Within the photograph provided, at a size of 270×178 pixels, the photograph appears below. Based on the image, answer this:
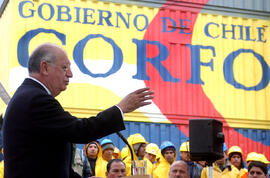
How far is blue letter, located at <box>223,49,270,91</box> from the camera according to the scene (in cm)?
1498

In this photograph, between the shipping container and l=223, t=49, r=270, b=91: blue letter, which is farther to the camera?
l=223, t=49, r=270, b=91: blue letter

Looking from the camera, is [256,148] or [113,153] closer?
[113,153]

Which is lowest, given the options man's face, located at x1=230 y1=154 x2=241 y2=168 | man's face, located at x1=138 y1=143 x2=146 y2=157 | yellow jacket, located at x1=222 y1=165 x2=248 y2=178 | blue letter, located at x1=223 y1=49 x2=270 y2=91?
yellow jacket, located at x1=222 y1=165 x2=248 y2=178

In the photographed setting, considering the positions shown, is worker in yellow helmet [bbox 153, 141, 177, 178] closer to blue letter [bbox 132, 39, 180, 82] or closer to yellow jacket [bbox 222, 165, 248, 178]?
yellow jacket [bbox 222, 165, 248, 178]

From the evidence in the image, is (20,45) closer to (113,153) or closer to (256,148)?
(113,153)

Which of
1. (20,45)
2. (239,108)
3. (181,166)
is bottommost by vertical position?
(181,166)

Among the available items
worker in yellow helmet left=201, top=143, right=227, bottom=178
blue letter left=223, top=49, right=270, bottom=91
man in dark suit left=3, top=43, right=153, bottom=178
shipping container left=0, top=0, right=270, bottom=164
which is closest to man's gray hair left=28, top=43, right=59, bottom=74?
man in dark suit left=3, top=43, right=153, bottom=178

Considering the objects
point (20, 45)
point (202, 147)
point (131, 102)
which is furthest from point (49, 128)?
point (20, 45)

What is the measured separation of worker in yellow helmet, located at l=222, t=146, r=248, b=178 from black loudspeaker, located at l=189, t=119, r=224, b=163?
4.28 m

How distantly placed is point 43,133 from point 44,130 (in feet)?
0.06

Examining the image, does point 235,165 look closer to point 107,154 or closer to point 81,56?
point 107,154

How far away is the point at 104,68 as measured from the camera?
1375 cm

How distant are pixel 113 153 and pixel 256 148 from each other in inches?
216

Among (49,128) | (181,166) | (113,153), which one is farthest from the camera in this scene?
(113,153)
